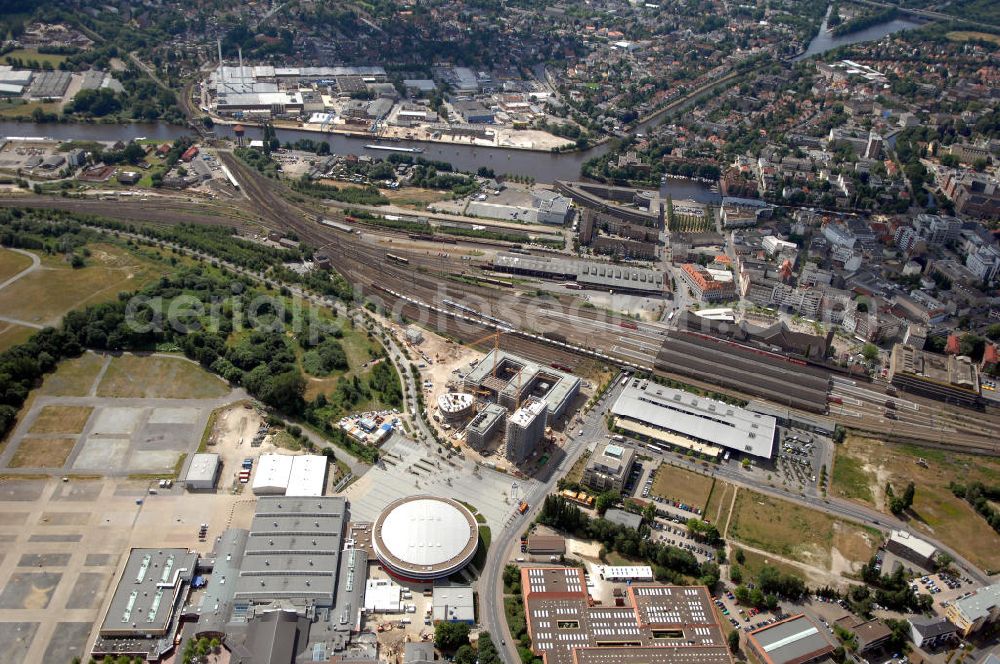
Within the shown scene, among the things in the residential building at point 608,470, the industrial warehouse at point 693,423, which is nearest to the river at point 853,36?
the industrial warehouse at point 693,423

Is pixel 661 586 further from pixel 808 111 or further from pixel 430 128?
pixel 808 111

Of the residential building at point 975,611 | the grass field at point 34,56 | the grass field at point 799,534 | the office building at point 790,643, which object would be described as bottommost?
the office building at point 790,643

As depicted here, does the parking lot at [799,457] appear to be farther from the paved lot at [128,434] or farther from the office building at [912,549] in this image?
the paved lot at [128,434]

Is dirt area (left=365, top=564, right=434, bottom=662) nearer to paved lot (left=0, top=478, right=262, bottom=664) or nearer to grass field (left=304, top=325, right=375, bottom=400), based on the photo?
paved lot (left=0, top=478, right=262, bottom=664)

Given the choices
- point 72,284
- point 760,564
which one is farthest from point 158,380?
point 760,564

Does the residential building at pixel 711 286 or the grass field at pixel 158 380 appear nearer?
the grass field at pixel 158 380

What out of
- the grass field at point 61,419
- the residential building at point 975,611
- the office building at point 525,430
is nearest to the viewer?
the residential building at point 975,611

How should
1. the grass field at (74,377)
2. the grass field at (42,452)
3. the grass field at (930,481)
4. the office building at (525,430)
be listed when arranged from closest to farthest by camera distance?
the grass field at (930,481) < the grass field at (42,452) < the office building at (525,430) < the grass field at (74,377)
